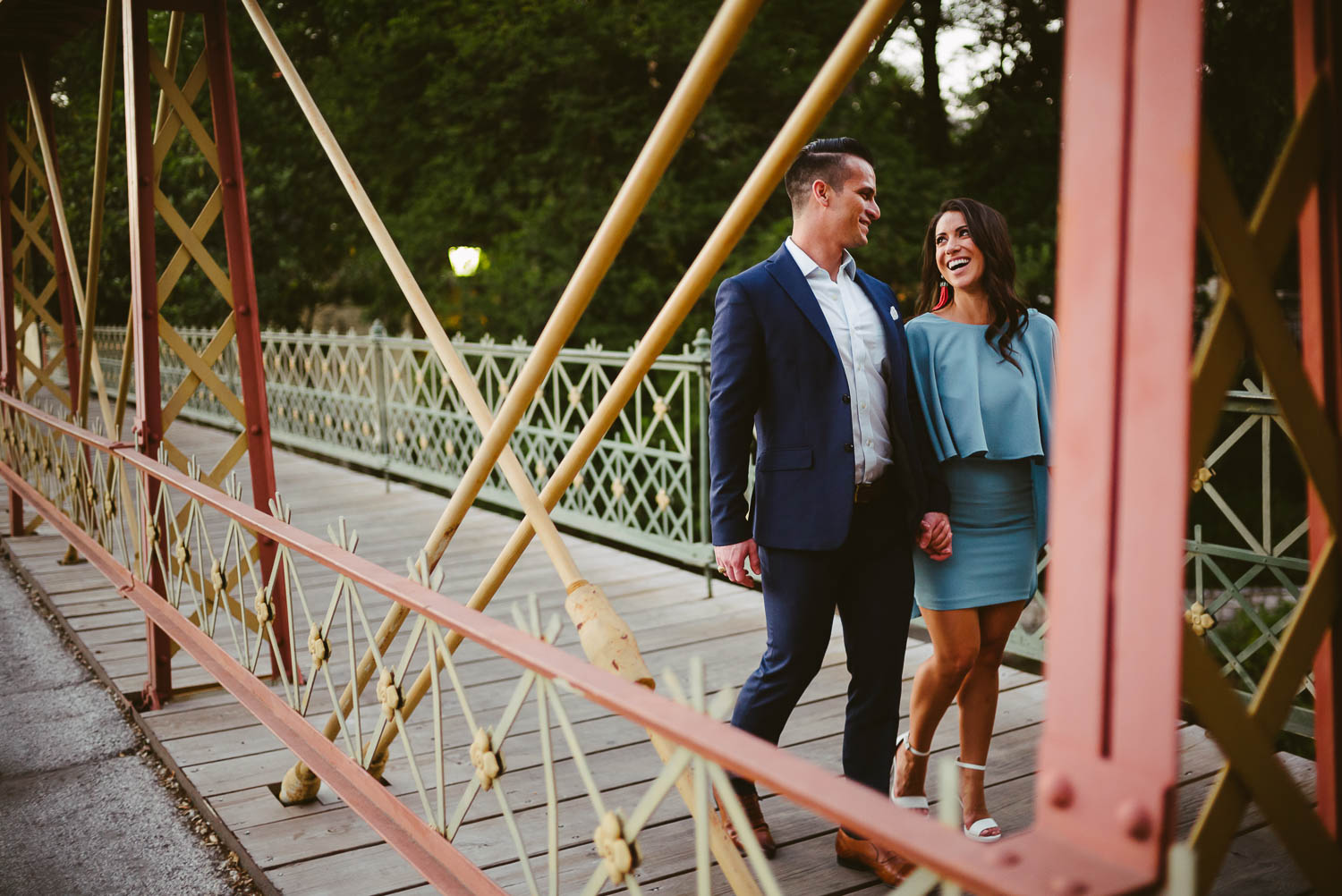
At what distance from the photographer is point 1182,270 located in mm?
982

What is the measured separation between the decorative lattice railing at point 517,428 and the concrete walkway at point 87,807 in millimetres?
1720

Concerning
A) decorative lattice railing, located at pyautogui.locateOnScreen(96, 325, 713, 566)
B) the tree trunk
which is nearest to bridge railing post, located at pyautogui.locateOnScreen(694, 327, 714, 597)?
decorative lattice railing, located at pyautogui.locateOnScreen(96, 325, 713, 566)

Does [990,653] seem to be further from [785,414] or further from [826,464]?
[785,414]

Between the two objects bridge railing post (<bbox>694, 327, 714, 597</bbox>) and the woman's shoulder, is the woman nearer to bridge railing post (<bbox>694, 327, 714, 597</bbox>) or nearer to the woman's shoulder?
the woman's shoulder

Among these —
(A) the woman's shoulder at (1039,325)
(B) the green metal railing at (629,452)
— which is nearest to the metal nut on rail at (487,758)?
(A) the woman's shoulder at (1039,325)

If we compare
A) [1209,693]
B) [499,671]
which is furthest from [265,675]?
[1209,693]

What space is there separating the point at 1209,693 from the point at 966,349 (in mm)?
1788

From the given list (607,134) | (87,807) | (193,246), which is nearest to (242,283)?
(193,246)

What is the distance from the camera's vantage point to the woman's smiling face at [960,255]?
9.36 ft

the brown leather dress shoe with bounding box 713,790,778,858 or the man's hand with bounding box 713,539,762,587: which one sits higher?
the man's hand with bounding box 713,539,762,587

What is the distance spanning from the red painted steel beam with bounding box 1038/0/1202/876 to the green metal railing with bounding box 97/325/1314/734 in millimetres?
2234

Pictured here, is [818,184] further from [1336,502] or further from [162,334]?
[162,334]

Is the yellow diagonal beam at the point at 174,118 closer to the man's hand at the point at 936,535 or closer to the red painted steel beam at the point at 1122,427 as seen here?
the man's hand at the point at 936,535

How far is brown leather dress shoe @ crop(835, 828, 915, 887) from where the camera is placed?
2.73m
